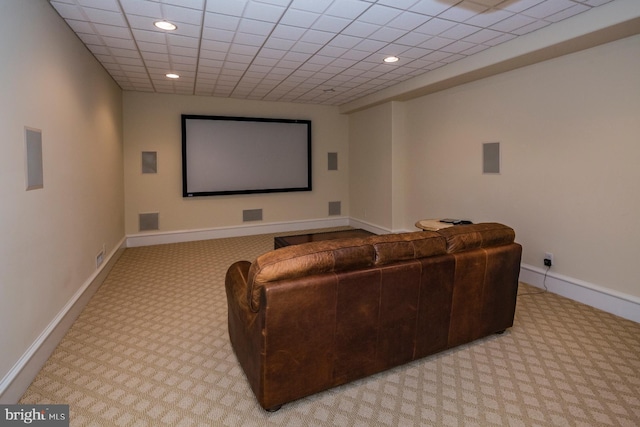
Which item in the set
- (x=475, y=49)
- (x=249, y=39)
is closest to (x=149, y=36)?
(x=249, y=39)

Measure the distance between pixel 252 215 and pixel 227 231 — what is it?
58 centimetres

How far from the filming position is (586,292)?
135 inches

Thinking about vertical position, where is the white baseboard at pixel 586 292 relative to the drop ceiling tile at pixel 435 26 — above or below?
below

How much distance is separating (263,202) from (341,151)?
205cm

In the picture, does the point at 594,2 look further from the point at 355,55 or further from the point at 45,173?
the point at 45,173

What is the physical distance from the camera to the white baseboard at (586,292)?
3.09 meters

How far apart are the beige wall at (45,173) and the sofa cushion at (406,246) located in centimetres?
217

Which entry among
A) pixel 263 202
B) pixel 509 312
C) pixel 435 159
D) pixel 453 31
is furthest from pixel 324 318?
pixel 263 202

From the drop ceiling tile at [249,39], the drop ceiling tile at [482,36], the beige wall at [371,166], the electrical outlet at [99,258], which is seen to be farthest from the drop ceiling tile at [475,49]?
the electrical outlet at [99,258]

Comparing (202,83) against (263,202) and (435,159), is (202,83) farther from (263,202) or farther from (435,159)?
(435,159)

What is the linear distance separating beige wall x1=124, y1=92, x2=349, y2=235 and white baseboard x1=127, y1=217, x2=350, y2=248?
85 millimetres

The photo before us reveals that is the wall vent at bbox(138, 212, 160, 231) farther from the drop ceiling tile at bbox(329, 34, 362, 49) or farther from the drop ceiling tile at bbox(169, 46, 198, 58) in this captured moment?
the drop ceiling tile at bbox(329, 34, 362, 49)

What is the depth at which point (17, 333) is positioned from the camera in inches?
82.1

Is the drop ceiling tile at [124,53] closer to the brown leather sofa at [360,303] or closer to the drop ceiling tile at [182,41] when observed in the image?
the drop ceiling tile at [182,41]
